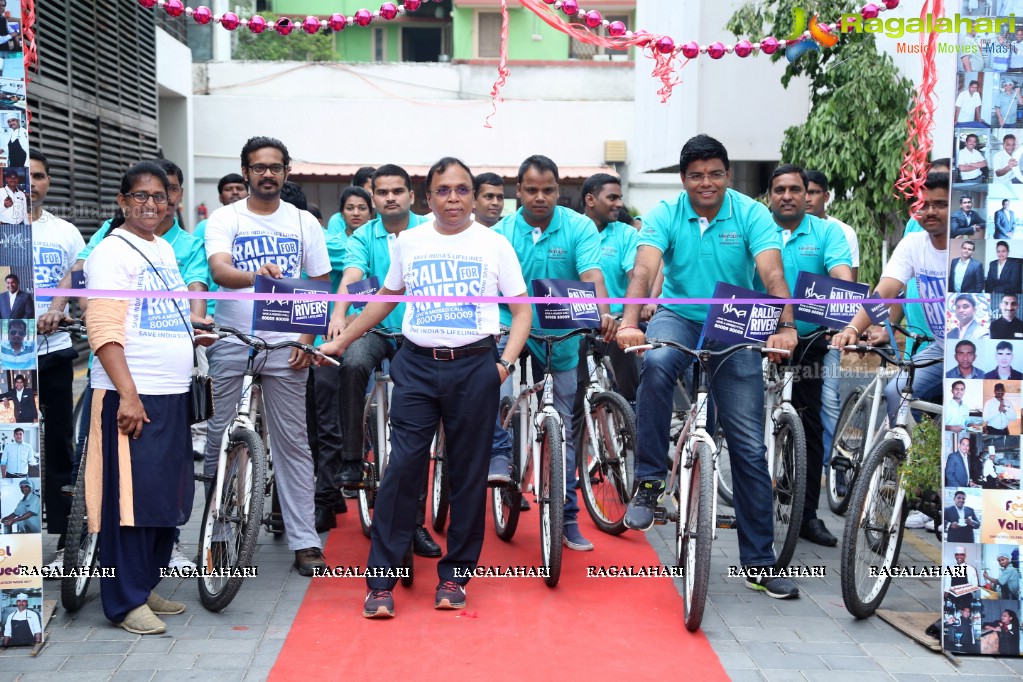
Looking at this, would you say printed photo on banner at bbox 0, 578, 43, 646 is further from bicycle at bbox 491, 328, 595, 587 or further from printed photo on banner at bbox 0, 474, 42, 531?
bicycle at bbox 491, 328, 595, 587

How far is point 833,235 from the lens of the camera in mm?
6914

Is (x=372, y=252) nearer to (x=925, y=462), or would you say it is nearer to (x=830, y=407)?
(x=830, y=407)

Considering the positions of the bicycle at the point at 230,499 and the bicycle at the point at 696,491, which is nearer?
the bicycle at the point at 696,491

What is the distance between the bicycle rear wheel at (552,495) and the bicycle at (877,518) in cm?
133

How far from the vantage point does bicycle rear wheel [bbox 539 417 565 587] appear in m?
5.49

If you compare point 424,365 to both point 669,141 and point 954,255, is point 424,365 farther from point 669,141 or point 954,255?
point 669,141

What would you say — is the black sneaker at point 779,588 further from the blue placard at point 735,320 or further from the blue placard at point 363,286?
the blue placard at point 363,286

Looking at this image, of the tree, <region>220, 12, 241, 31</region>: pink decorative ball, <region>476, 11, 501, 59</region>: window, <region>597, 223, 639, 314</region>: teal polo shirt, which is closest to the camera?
<region>220, 12, 241, 31</region>: pink decorative ball

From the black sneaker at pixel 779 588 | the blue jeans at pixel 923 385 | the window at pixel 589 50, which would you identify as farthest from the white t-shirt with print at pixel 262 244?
the window at pixel 589 50

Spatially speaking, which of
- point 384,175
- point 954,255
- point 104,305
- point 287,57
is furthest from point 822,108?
point 287,57

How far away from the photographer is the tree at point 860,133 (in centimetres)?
1117

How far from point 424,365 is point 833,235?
118 inches

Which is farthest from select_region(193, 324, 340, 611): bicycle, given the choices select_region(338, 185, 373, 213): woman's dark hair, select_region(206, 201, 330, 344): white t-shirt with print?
select_region(338, 185, 373, 213): woman's dark hair

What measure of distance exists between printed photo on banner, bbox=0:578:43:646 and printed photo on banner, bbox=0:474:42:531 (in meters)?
0.23
